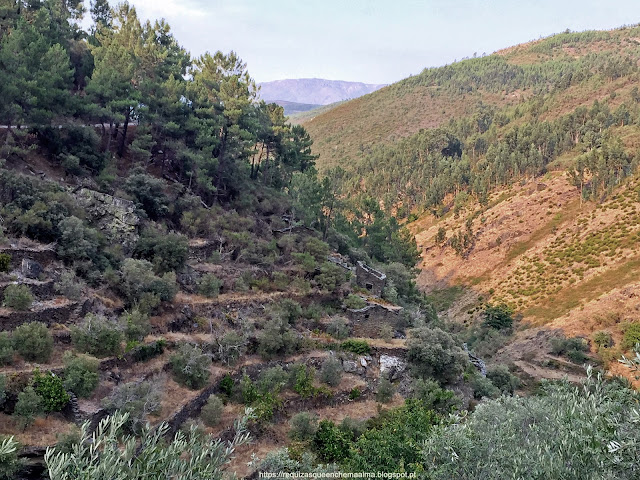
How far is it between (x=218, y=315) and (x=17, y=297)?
7800 millimetres

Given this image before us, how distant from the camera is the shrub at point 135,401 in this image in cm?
1322

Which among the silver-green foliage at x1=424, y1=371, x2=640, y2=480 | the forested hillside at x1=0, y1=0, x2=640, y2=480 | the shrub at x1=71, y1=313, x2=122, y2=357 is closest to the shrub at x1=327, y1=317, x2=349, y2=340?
the forested hillside at x1=0, y1=0, x2=640, y2=480

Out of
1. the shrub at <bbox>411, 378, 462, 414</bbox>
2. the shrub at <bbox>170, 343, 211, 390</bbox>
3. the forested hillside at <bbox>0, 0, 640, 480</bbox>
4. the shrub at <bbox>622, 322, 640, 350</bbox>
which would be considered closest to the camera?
the forested hillside at <bbox>0, 0, 640, 480</bbox>

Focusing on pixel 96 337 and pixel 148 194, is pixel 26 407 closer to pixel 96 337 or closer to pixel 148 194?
pixel 96 337

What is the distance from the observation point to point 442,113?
11275cm

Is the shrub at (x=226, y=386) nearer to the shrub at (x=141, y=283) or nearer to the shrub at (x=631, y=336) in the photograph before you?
the shrub at (x=141, y=283)

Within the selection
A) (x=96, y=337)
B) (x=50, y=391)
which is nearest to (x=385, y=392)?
(x=96, y=337)

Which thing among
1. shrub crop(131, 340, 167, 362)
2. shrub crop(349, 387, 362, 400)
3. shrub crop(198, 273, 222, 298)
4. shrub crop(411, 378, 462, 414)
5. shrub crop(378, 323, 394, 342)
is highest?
shrub crop(198, 273, 222, 298)

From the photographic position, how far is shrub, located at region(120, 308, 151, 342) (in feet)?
53.9

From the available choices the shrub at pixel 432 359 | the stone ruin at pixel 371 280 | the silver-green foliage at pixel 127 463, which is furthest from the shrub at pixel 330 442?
the stone ruin at pixel 371 280

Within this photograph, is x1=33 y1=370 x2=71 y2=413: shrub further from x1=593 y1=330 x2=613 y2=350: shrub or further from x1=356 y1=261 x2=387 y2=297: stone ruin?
x1=593 y1=330 x2=613 y2=350: shrub

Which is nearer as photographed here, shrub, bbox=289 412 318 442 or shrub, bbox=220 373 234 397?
shrub, bbox=289 412 318 442

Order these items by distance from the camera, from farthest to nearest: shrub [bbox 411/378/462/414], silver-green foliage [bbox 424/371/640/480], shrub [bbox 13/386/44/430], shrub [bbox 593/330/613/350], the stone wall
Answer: shrub [bbox 593/330/613/350] → the stone wall → shrub [bbox 411/378/462/414] → shrub [bbox 13/386/44/430] → silver-green foliage [bbox 424/371/640/480]

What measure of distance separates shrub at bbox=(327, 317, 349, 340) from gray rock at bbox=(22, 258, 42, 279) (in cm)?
1257
